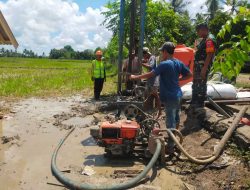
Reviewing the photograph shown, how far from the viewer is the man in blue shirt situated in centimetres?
652

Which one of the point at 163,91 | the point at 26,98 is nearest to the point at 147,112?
the point at 163,91

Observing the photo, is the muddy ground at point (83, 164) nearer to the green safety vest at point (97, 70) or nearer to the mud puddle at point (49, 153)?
the mud puddle at point (49, 153)

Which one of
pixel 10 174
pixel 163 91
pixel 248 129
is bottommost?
pixel 10 174

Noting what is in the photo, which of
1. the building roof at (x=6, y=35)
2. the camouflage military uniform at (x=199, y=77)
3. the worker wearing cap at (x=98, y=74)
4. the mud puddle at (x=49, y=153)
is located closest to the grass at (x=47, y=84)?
the worker wearing cap at (x=98, y=74)

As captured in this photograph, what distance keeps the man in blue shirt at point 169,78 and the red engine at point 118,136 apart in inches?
27.2

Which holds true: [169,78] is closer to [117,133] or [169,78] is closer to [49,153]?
[117,133]

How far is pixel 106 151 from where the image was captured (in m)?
6.56

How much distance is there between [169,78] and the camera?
6598 mm

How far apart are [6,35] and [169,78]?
26.9 ft

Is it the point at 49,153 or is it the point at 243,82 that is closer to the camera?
the point at 49,153

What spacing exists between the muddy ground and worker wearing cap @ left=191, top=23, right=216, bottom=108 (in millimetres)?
739

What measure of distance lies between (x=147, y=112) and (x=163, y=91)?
1.50 m

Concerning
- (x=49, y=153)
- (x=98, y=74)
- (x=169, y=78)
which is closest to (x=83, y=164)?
(x=49, y=153)

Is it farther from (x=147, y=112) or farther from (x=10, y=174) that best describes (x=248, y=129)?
(x=10, y=174)
